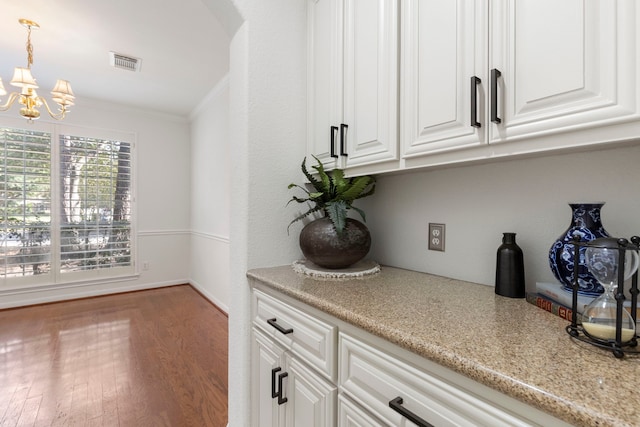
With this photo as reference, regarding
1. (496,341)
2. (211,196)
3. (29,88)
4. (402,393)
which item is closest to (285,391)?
(402,393)

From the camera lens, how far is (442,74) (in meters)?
0.94

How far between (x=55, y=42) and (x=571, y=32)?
11.5ft

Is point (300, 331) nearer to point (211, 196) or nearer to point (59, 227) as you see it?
point (211, 196)

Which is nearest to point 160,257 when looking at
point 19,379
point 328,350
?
point 19,379

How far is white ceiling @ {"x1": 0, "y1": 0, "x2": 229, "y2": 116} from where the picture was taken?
2.15 meters

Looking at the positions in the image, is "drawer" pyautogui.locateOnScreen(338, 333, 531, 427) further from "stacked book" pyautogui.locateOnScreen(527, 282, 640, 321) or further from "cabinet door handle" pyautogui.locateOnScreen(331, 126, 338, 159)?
"cabinet door handle" pyautogui.locateOnScreen(331, 126, 338, 159)

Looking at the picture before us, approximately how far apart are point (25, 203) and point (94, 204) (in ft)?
2.11

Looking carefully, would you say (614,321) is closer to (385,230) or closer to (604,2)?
(604,2)

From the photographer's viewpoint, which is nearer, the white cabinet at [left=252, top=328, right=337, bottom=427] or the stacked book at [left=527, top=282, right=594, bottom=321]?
the stacked book at [left=527, top=282, right=594, bottom=321]

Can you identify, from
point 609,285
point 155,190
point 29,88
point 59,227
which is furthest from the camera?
point 155,190

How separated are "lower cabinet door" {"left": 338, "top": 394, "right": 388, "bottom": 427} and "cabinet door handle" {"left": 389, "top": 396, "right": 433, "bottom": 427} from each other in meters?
0.09

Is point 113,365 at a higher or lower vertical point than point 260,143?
lower

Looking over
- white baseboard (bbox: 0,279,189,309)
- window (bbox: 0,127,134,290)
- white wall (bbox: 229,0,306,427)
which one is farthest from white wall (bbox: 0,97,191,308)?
white wall (bbox: 229,0,306,427)

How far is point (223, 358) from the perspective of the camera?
241 centimetres
